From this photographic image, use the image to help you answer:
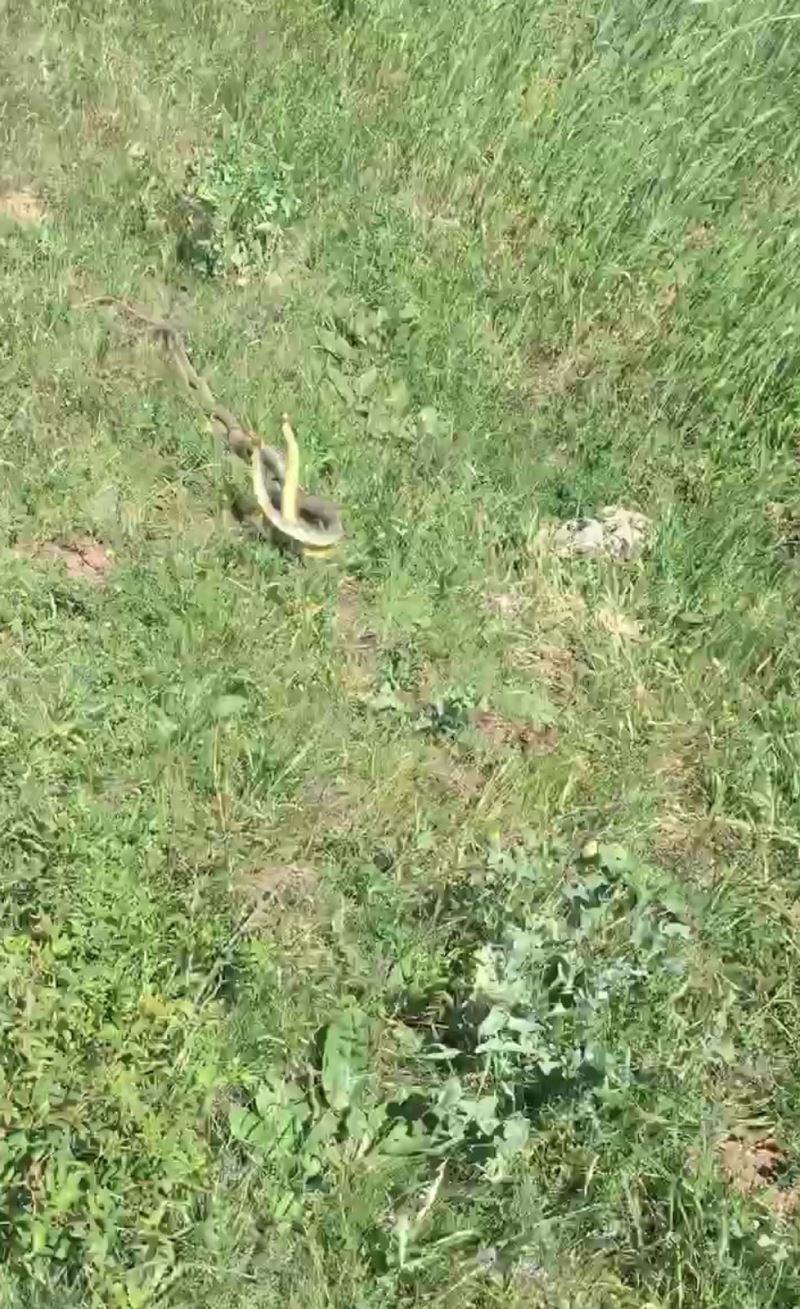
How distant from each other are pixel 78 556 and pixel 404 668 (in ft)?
3.08

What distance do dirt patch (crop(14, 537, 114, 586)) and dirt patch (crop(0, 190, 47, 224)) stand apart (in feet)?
4.44

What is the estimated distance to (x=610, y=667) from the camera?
368 cm

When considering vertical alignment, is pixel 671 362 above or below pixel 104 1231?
above

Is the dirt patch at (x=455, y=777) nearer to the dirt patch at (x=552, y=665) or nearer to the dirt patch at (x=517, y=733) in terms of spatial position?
the dirt patch at (x=517, y=733)

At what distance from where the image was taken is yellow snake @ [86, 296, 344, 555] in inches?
140

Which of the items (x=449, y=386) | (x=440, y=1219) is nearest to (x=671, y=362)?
(x=449, y=386)

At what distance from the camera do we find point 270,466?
3727 mm

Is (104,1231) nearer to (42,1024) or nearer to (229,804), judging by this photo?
(42,1024)

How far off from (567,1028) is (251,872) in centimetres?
82

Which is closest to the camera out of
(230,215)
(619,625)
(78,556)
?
(78,556)

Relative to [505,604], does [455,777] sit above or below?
below

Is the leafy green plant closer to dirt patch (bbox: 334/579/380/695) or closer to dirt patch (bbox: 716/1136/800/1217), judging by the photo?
dirt patch (bbox: 334/579/380/695)

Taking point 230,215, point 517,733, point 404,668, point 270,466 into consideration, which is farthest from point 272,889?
point 230,215

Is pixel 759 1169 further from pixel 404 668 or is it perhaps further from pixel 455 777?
pixel 404 668
